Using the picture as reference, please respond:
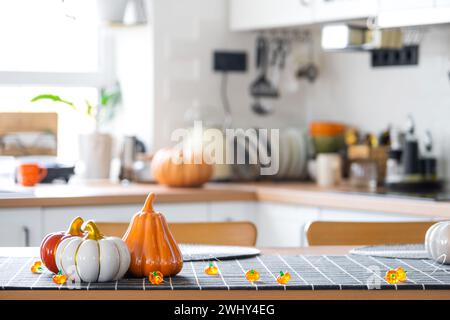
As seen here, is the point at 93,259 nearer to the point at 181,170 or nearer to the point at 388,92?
the point at 181,170

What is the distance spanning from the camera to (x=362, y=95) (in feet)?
14.1

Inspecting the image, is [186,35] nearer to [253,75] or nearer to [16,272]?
[253,75]

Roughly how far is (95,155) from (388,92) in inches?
52.2

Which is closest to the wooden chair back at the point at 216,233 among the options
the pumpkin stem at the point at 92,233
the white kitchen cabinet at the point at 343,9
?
the pumpkin stem at the point at 92,233

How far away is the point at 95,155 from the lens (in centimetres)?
420

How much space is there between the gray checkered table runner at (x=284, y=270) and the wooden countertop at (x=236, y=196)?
3.83 ft

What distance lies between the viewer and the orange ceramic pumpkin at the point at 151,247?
1829mm

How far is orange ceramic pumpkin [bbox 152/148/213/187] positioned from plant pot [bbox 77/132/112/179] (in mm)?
376

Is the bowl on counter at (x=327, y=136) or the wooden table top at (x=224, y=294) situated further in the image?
the bowl on counter at (x=327, y=136)

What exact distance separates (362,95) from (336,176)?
48 cm

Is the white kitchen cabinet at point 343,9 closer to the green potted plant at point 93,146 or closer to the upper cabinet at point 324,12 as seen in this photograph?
the upper cabinet at point 324,12

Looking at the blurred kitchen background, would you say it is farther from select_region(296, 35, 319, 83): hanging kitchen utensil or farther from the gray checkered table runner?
the gray checkered table runner

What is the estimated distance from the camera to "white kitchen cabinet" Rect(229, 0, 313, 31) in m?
4.00
